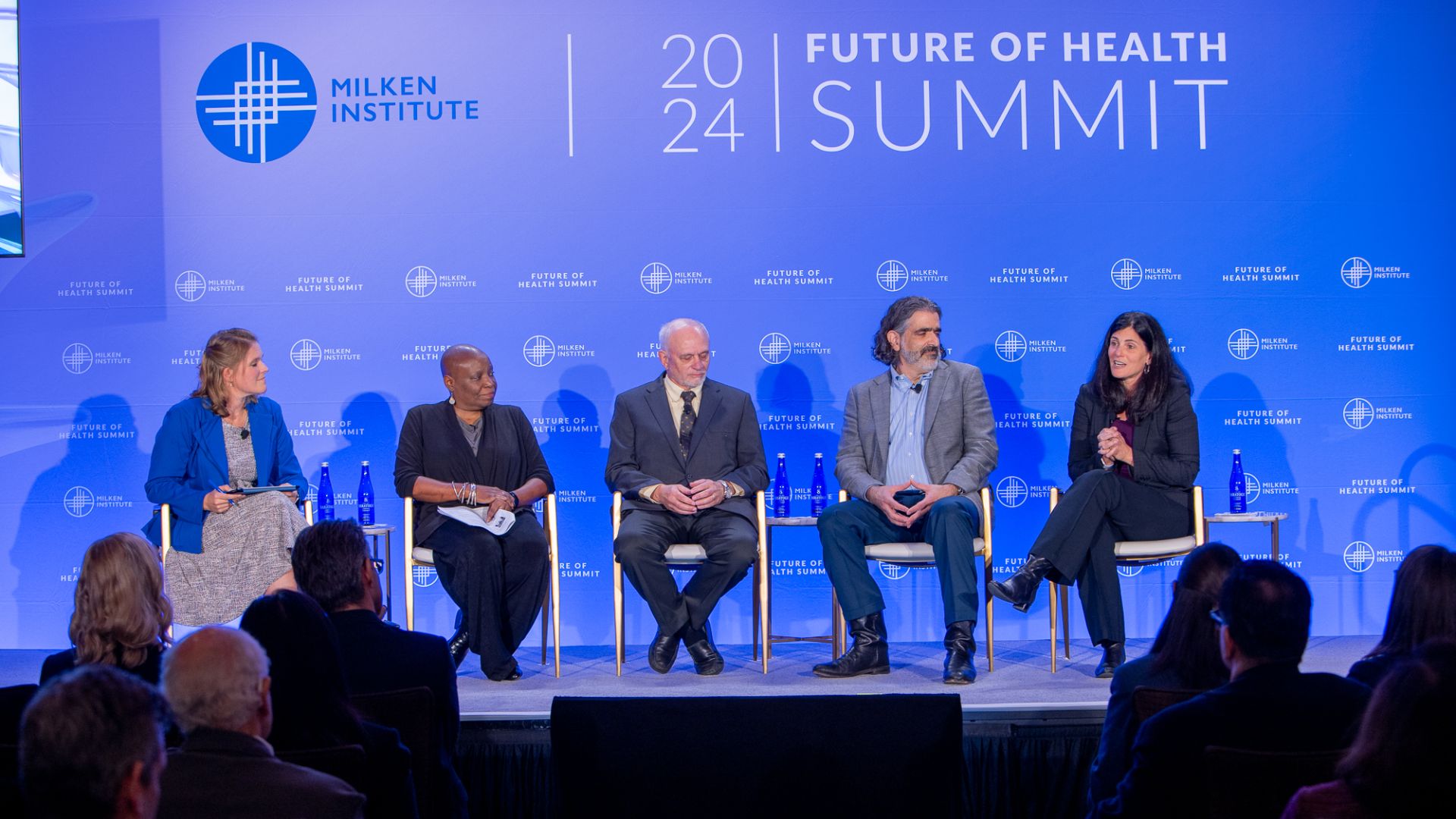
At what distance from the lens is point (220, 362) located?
14.2 feet

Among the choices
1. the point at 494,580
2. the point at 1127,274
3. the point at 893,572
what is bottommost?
the point at 893,572

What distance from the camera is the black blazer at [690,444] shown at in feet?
14.8

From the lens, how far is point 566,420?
5.18 meters

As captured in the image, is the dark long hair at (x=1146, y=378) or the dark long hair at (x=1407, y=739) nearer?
the dark long hair at (x=1407, y=739)

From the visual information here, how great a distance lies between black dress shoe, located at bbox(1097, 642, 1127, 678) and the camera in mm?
3965

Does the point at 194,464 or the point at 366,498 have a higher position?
the point at 194,464

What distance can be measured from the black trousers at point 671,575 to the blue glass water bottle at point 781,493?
65cm

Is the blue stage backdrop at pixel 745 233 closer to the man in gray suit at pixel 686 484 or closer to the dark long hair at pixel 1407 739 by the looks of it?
the man in gray suit at pixel 686 484

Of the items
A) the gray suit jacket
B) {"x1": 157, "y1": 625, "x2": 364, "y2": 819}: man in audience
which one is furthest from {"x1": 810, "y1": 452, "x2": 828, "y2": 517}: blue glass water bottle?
{"x1": 157, "y1": 625, "x2": 364, "y2": 819}: man in audience

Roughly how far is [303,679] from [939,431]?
9.35 feet

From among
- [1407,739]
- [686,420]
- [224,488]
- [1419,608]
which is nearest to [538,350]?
[686,420]

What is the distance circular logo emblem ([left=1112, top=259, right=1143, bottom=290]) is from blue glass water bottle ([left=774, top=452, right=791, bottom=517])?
62.3 inches

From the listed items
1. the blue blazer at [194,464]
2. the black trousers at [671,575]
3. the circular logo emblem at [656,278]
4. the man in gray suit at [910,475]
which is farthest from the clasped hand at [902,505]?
the blue blazer at [194,464]

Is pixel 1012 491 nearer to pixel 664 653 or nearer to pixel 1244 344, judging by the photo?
pixel 1244 344
